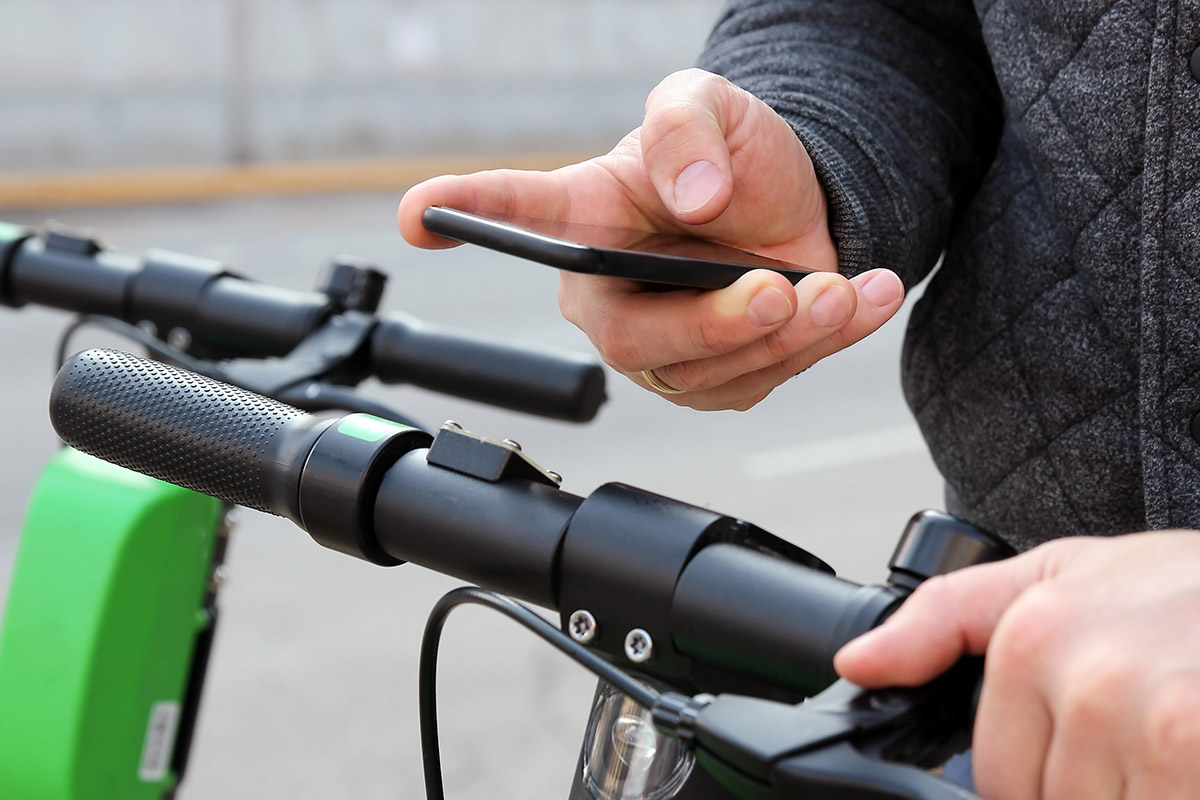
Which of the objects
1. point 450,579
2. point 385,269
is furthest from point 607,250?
point 385,269

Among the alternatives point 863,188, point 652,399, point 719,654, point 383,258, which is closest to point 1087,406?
point 863,188

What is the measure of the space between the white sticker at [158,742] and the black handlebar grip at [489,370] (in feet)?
1.17

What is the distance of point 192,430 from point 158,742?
54 cm

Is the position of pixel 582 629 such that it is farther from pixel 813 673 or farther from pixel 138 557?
pixel 138 557

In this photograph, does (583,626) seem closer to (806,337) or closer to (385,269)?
(806,337)

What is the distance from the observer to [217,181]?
926 cm

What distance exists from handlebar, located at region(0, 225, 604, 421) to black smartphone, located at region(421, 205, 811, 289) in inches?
8.5

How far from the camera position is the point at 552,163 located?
10.6 meters

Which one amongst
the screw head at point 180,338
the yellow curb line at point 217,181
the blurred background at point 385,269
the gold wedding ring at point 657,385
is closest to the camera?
the gold wedding ring at point 657,385

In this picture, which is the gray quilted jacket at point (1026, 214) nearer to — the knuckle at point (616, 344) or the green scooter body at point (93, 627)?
the knuckle at point (616, 344)

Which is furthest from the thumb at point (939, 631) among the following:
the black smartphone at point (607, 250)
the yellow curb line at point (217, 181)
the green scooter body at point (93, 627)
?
the yellow curb line at point (217, 181)

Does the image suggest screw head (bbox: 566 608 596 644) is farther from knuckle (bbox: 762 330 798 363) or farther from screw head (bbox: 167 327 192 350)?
screw head (bbox: 167 327 192 350)

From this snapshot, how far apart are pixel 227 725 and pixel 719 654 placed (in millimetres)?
2570

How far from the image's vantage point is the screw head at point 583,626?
2.11 ft
